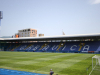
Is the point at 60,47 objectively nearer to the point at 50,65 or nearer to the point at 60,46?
the point at 60,46

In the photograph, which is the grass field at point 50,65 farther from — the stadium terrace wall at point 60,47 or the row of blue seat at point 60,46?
the row of blue seat at point 60,46

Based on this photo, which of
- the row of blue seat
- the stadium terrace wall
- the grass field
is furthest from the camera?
the row of blue seat

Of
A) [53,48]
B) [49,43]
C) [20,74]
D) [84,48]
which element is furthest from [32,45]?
[20,74]

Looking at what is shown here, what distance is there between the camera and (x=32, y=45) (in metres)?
74.0

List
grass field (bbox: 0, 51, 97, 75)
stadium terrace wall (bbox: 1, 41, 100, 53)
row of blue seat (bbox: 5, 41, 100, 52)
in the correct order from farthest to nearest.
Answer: row of blue seat (bbox: 5, 41, 100, 52), stadium terrace wall (bbox: 1, 41, 100, 53), grass field (bbox: 0, 51, 97, 75)

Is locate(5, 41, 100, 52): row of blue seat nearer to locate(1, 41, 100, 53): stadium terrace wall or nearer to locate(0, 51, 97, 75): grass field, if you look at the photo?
locate(1, 41, 100, 53): stadium terrace wall

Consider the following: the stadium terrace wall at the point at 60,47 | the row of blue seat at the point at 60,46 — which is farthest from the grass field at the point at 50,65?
the row of blue seat at the point at 60,46

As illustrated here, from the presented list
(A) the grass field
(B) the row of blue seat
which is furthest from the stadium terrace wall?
(A) the grass field

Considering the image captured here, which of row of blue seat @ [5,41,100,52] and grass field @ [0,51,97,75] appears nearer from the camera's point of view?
grass field @ [0,51,97,75]

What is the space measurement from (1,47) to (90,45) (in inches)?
2270

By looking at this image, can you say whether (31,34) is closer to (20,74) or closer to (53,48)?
(53,48)

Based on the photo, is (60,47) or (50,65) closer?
(50,65)

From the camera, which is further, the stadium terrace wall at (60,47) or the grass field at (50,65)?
the stadium terrace wall at (60,47)

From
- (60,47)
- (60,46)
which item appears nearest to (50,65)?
(60,47)
